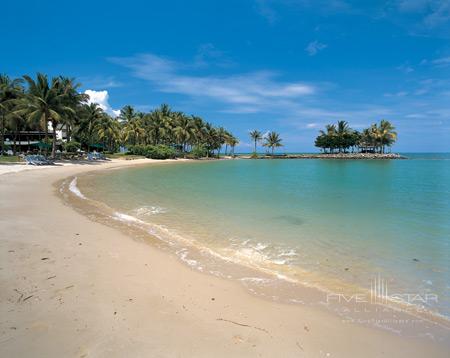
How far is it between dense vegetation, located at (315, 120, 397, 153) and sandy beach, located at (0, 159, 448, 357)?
101602 millimetres

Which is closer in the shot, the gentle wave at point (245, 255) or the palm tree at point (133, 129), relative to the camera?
the gentle wave at point (245, 255)

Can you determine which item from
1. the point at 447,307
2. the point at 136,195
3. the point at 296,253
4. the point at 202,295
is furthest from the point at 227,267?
the point at 136,195

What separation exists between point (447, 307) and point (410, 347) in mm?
1718

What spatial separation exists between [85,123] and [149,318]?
2235 inches

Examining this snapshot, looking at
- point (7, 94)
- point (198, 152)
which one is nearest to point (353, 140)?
point (198, 152)

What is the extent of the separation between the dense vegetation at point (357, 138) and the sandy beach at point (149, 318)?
101602 millimetres

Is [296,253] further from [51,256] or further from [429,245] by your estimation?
[51,256]

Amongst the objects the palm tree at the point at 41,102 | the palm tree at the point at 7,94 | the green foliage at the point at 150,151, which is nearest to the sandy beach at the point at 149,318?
the palm tree at the point at 41,102

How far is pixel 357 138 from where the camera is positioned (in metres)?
99.0

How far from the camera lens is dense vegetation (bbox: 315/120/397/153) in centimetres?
9269

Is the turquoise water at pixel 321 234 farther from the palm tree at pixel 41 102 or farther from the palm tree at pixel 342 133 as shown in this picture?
the palm tree at pixel 342 133

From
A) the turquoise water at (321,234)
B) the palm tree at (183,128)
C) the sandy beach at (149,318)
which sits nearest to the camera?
the sandy beach at (149,318)

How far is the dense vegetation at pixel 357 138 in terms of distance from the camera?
9269cm

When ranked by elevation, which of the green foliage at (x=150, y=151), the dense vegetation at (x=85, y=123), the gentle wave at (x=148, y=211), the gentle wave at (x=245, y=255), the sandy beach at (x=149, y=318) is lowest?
the gentle wave at (x=245, y=255)
